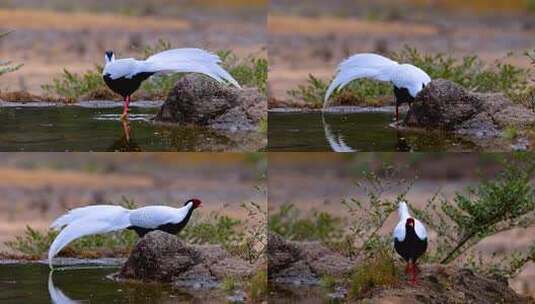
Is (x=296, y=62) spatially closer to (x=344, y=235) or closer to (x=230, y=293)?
(x=344, y=235)

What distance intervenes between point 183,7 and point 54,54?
169 inches

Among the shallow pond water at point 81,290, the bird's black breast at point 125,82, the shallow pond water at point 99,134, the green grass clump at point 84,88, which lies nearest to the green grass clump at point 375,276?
the shallow pond water at point 81,290

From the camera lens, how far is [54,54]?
67.5ft

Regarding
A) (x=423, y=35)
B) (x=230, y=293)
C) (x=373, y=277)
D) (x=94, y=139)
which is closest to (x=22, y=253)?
(x=94, y=139)

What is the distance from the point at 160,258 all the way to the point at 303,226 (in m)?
3.01

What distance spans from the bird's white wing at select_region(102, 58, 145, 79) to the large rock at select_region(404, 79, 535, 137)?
7.15ft

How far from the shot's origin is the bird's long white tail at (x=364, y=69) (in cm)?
1290

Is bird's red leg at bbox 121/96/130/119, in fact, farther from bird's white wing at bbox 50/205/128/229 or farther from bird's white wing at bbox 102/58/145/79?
bird's white wing at bbox 50/205/128/229

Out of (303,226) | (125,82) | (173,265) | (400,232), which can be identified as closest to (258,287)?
(173,265)

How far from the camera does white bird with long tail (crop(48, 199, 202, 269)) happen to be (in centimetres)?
1177

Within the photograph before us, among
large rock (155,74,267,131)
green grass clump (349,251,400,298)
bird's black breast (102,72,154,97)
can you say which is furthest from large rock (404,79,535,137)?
bird's black breast (102,72,154,97)

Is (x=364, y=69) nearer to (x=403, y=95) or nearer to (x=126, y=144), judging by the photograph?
(x=403, y=95)

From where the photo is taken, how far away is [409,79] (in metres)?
12.8

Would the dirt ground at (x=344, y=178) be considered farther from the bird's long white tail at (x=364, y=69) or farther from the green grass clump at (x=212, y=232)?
the bird's long white tail at (x=364, y=69)
